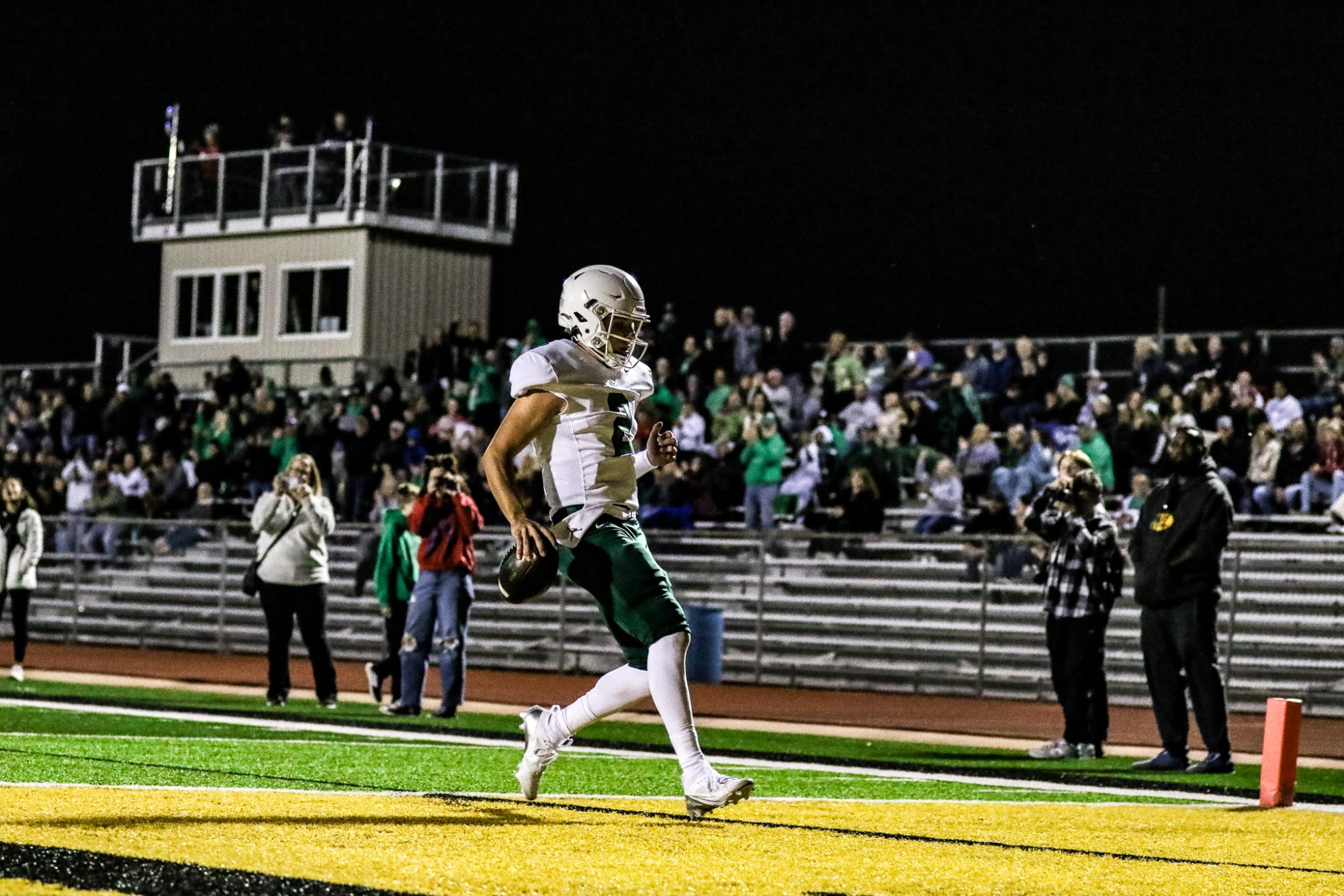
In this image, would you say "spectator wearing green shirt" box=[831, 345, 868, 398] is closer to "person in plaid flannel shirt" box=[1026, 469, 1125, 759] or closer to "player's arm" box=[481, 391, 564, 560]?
"person in plaid flannel shirt" box=[1026, 469, 1125, 759]

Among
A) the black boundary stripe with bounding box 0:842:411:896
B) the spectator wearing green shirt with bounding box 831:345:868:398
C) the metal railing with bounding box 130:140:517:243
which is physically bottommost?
the black boundary stripe with bounding box 0:842:411:896

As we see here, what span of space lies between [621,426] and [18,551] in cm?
1259

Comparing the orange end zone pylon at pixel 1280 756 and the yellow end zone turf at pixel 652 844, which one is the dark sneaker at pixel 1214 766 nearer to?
the orange end zone pylon at pixel 1280 756

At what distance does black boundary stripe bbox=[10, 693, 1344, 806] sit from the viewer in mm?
10680

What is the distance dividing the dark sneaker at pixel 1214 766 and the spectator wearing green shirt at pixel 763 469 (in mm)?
10582

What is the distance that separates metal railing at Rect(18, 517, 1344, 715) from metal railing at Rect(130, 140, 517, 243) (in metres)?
10.4

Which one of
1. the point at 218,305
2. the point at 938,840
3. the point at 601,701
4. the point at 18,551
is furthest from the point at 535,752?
the point at 218,305

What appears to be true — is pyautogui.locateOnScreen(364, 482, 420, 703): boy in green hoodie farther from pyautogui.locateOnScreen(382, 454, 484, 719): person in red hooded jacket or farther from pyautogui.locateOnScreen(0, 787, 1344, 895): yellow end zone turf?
pyautogui.locateOnScreen(0, 787, 1344, 895): yellow end zone turf

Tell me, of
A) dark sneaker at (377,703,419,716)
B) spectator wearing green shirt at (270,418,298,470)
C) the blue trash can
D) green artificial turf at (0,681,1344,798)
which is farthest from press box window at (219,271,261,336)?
dark sneaker at (377,703,419,716)

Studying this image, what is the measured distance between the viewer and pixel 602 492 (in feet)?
24.6

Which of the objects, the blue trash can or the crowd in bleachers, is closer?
the blue trash can

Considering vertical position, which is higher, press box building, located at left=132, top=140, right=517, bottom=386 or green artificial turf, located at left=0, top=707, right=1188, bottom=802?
press box building, located at left=132, top=140, right=517, bottom=386

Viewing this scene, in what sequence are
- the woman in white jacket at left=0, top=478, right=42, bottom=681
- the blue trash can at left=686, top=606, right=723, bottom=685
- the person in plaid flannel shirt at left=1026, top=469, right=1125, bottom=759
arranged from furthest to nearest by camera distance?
1. the blue trash can at left=686, top=606, right=723, bottom=685
2. the woman in white jacket at left=0, top=478, right=42, bottom=681
3. the person in plaid flannel shirt at left=1026, top=469, right=1125, bottom=759

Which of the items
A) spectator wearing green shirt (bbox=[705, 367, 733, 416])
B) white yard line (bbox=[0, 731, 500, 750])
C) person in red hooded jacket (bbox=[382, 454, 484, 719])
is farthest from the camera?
spectator wearing green shirt (bbox=[705, 367, 733, 416])
